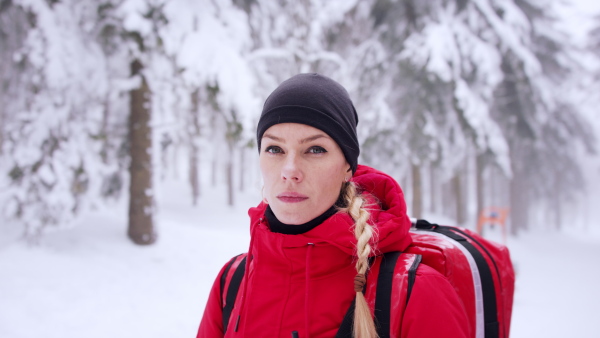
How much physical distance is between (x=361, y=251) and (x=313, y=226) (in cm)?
29

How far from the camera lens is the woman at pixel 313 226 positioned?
4.46 ft

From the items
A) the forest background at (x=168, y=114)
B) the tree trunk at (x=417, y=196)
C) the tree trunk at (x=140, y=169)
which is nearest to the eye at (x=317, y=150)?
the forest background at (x=168, y=114)

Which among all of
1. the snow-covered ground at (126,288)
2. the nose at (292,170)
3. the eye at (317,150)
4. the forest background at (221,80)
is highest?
the forest background at (221,80)

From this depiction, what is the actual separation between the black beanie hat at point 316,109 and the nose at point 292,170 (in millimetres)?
157

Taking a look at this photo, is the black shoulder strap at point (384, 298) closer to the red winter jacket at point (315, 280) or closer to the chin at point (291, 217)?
the red winter jacket at point (315, 280)

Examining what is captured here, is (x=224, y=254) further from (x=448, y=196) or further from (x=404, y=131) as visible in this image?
(x=448, y=196)

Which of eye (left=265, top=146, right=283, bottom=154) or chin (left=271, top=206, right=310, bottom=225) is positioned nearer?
chin (left=271, top=206, right=310, bottom=225)

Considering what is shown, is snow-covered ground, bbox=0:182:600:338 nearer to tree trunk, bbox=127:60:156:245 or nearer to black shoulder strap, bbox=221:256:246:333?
tree trunk, bbox=127:60:156:245

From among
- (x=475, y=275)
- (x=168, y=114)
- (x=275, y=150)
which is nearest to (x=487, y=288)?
(x=475, y=275)

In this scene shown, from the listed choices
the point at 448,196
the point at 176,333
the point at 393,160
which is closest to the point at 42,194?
the point at 176,333

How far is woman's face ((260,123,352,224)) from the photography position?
1.48 metres

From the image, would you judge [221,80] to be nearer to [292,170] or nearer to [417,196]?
[292,170]

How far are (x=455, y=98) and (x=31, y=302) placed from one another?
9318 millimetres

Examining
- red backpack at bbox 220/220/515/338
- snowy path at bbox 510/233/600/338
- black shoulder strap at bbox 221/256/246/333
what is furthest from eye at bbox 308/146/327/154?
snowy path at bbox 510/233/600/338
